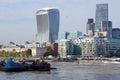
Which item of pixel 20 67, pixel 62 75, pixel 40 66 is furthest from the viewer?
pixel 40 66

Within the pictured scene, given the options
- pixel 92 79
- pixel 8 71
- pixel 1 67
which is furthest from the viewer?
pixel 1 67

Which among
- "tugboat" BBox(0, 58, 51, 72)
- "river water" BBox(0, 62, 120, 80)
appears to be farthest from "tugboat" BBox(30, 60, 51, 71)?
"river water" BBox(0, 62, 120, 80)

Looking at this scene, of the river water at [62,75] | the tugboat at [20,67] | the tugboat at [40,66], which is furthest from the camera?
the tugboat at [40,66]

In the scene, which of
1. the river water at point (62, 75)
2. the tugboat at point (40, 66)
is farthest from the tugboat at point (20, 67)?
the river water at point (62, 75)

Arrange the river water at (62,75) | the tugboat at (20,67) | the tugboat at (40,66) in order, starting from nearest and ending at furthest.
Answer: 1. the river water at (62,75)
2. the tugboat at (20,67)
3. the tugboat at (40,66)

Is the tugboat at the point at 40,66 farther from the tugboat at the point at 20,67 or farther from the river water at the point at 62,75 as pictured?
the river water at the point at 62,75

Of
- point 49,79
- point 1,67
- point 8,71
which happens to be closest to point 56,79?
point 49,79

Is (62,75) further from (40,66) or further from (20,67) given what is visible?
(20,67)

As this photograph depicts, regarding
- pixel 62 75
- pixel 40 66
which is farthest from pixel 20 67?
pixel 62 75

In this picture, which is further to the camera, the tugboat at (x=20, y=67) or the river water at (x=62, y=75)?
the tugboat at (x=20, y=67)

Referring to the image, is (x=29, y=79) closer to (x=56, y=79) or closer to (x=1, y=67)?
(x=56, y=79)

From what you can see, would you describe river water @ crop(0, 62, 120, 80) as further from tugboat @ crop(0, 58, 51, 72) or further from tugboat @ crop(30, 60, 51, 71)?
tugboat @ crop(0, 58, 51, 72)

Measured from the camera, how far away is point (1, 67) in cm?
9200

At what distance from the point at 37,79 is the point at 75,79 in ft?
19.0
